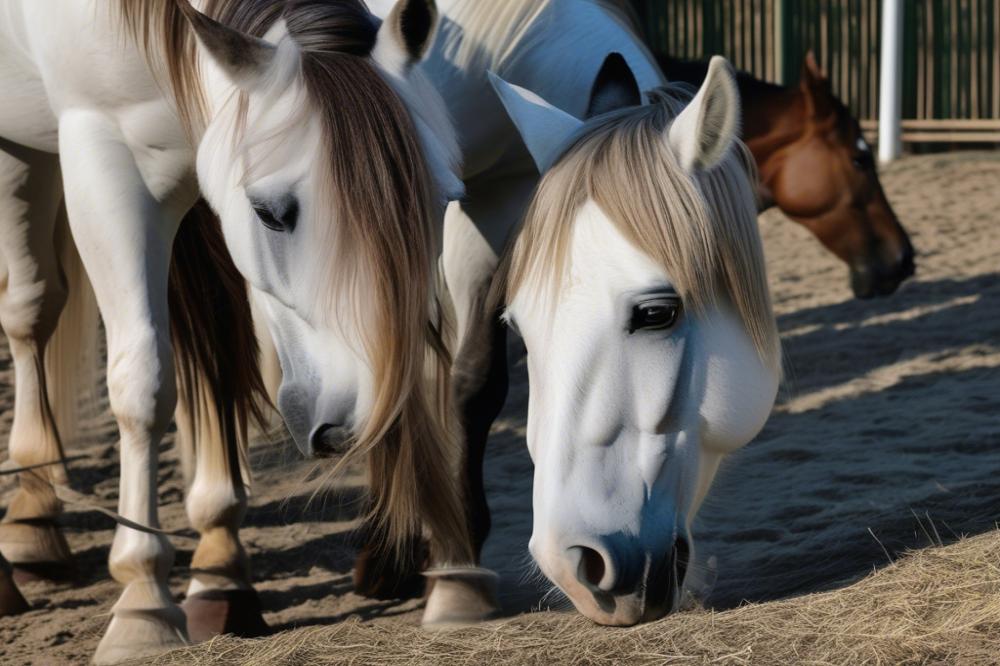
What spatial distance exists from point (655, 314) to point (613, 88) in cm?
68

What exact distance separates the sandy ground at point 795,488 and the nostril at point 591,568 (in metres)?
0.63

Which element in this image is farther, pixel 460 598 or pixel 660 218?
pixel 460 598

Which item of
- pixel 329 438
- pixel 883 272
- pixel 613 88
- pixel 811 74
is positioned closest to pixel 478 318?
pixel 613 88

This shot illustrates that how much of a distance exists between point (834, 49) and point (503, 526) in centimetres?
774

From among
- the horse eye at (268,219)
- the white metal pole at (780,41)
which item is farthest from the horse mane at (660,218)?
the white metal pole at (780,41)

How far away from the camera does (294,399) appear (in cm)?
241

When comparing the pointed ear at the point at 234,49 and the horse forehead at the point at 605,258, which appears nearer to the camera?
the horse forehead at the point at 605,258

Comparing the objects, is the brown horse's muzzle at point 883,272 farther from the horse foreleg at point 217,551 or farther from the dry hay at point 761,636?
the horse foreleg at point 217,551

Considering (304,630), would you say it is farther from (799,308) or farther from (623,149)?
(799,308)

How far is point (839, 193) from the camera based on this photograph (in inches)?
243

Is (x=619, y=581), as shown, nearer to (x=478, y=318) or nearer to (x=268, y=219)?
(x=268, y=219)

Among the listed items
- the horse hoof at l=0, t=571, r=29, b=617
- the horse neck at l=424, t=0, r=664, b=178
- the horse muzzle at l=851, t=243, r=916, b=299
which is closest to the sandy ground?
the horse hoof at l=0, t=571, r=29, b=617

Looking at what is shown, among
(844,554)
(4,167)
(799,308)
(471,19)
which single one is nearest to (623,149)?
(471,19)

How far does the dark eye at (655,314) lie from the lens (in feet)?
6.82
